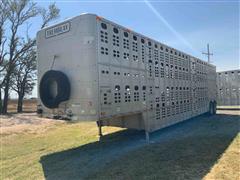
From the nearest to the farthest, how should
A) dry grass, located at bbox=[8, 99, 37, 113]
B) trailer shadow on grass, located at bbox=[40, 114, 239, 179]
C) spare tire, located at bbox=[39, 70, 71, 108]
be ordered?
1. trailer shadow on grass, located at bbox=[40, 114, 239, 179]
2. spare tire, located at bbox=[39, 70, 71, 108]
3. dry grass, located at bbox=[8, 99, 37, 113]

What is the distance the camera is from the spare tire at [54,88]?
6.48 meters

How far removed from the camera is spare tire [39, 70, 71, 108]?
6.48 m

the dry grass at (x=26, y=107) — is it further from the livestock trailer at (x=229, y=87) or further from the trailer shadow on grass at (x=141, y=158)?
the trailer shadow on grass at (x=141, y=158)

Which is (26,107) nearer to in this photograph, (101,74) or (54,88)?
(54,88)

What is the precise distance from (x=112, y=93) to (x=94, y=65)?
110 cm

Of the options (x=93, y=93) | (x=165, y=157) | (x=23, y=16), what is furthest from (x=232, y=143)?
(x=23, y=16)

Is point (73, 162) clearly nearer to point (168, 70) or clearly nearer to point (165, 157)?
point (165, 157)

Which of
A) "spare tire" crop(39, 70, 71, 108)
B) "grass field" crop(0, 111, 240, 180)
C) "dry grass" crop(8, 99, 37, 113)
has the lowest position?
"grass field" crop(0, 111, 240, 180)

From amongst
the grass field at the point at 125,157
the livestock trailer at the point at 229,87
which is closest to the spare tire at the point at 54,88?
the grass field at the point at 125,157

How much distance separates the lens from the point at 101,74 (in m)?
6.38

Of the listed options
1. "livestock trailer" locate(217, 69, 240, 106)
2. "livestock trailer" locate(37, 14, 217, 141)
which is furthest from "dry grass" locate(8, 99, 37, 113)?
"livestock trailer" locate(37, 14, 217, 141)

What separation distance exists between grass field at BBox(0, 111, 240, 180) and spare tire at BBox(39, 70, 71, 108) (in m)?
1.77

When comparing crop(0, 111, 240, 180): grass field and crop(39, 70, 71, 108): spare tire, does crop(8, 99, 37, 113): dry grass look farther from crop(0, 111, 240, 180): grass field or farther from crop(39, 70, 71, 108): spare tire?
crop(39, 70, 71, 108): spare tire

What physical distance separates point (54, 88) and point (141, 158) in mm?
3370
